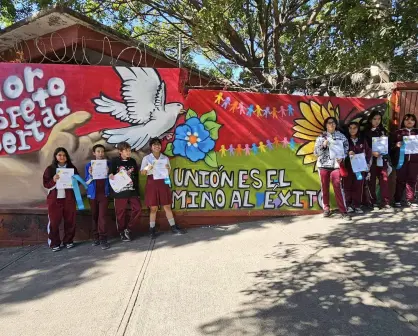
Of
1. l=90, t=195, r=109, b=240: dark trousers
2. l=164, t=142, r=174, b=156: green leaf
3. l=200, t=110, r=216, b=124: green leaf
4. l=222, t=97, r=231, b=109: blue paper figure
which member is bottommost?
l=90, t=195, r=109, b=240: dark trousers

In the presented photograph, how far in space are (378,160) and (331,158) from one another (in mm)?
941

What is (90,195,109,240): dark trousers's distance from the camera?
525cm

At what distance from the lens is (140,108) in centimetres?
562

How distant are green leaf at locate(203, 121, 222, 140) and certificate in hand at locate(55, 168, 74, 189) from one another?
85.4 inches

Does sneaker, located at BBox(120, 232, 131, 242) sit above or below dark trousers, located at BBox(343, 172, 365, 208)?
below

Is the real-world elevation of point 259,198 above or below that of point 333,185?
below

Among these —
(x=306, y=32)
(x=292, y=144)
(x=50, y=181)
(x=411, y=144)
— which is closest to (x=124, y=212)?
(x=50, y=181)

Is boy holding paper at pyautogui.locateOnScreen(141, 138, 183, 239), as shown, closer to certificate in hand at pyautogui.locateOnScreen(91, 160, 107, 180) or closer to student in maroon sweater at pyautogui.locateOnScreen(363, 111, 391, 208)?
certificate in hand at pyautogui.locateOnScreen(91, 160, 107, 180)

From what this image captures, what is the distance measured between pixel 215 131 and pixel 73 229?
8.69ft

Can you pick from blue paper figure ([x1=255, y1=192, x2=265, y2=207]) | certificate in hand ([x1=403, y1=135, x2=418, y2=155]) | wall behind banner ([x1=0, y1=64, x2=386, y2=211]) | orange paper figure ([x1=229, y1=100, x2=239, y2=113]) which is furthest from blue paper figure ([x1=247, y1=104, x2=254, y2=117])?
certificate in hand ([x1=403, y1=135, x2=418, y2=155])

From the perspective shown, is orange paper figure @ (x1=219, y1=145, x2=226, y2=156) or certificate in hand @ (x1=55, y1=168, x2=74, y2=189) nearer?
certificate in hand @ (x1=55, y1=168, x2=74, y2=189)

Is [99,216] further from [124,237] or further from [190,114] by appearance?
[190,114]

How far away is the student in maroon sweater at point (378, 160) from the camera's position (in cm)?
594

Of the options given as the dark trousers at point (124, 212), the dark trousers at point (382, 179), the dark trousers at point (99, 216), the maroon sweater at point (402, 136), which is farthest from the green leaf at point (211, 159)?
the maroon sweater at point (402, 136)
